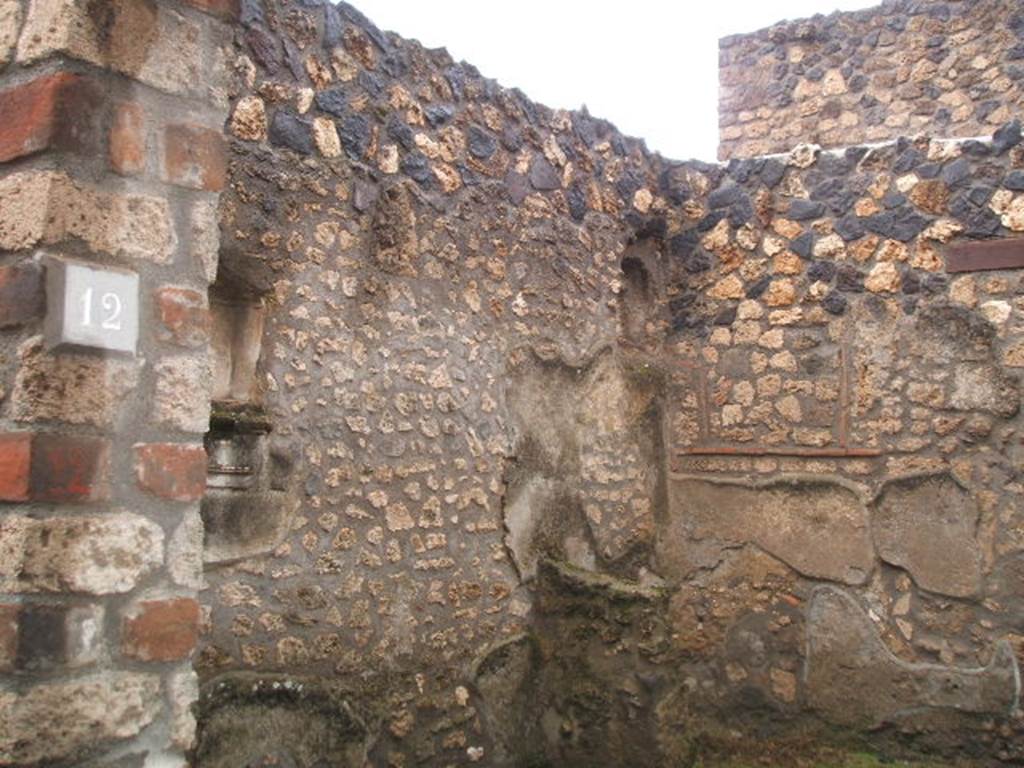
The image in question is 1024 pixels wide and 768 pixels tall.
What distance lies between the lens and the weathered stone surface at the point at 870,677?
15.0 ft

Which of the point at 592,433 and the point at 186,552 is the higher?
→ the point at 592,433

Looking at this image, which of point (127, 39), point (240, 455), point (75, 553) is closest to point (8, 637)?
point (75, 553)

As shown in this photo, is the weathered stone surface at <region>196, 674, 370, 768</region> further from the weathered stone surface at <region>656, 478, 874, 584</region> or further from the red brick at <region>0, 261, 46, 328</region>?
the weathered stone surface at <region>656, 478, 874, 584</region>

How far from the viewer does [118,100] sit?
1837 mm

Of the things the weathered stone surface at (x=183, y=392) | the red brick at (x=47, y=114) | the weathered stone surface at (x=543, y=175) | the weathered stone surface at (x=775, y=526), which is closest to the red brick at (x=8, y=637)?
the weathered stone surface at (x=183, y=392)

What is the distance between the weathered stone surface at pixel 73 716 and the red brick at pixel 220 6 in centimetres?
128

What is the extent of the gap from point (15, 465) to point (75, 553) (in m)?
0.18

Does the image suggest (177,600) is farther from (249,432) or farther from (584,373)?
(584,373)

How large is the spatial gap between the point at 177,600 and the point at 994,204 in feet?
14.2

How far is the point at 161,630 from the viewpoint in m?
1.82

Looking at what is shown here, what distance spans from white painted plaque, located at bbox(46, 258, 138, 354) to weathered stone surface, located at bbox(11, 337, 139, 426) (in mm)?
31

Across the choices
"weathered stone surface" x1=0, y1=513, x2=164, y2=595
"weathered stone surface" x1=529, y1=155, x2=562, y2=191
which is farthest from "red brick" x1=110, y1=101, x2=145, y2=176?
"weathered stone surface" x1=529, y1=155, x2=562, y2=191

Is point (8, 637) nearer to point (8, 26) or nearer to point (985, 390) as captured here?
point (8, 26)

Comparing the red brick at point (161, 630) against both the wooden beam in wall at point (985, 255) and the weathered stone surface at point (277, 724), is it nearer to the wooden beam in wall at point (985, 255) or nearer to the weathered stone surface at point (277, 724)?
the weathered stone surface at point (277, 724)
